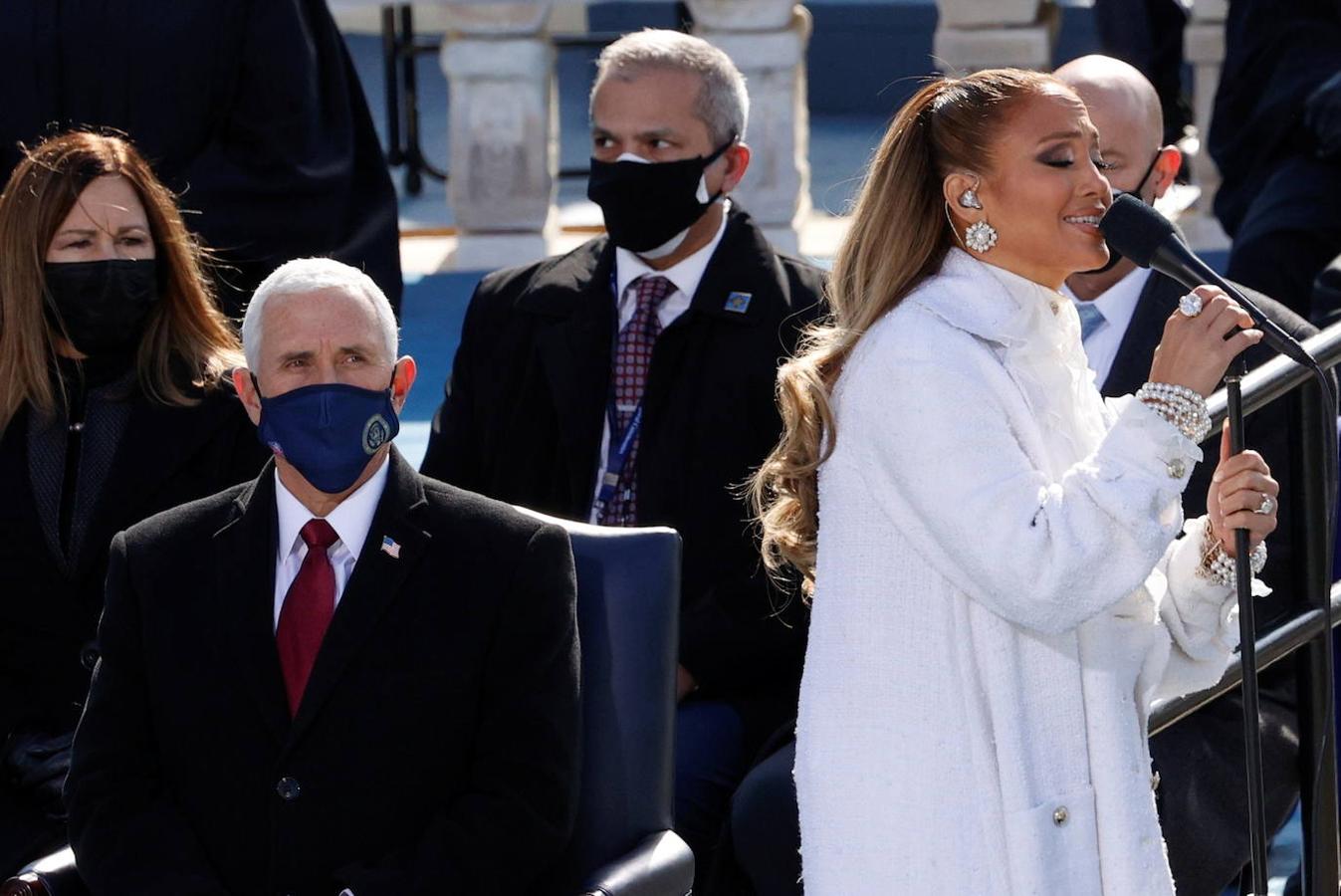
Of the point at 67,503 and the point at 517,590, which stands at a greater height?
the point at 517,590

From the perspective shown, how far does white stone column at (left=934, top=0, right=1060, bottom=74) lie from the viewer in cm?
769

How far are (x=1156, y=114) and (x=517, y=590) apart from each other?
1584 mm

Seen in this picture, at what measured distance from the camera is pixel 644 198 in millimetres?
4117

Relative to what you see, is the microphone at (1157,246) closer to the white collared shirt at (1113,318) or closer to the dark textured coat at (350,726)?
the dark textured coat at (350,726)

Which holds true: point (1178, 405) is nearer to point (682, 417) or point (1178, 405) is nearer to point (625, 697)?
point (625, 697)

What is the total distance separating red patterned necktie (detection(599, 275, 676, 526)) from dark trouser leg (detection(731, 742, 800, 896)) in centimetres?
69

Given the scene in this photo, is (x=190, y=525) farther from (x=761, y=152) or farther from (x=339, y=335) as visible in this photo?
(x=761, y=152)

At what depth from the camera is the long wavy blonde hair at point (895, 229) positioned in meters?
2.69

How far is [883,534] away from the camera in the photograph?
8.70 feet

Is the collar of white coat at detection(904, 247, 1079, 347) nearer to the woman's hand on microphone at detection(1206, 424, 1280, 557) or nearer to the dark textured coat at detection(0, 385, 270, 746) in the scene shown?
the woman's hand on microphone at detection(1206, 424, 1280, 557)

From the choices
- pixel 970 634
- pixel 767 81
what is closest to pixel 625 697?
pixel 970 634

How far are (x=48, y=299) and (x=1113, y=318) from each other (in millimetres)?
1804

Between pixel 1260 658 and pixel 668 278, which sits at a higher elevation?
pixel 668 278

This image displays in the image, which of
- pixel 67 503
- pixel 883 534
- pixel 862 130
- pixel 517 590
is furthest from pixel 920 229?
pixel 862 130
